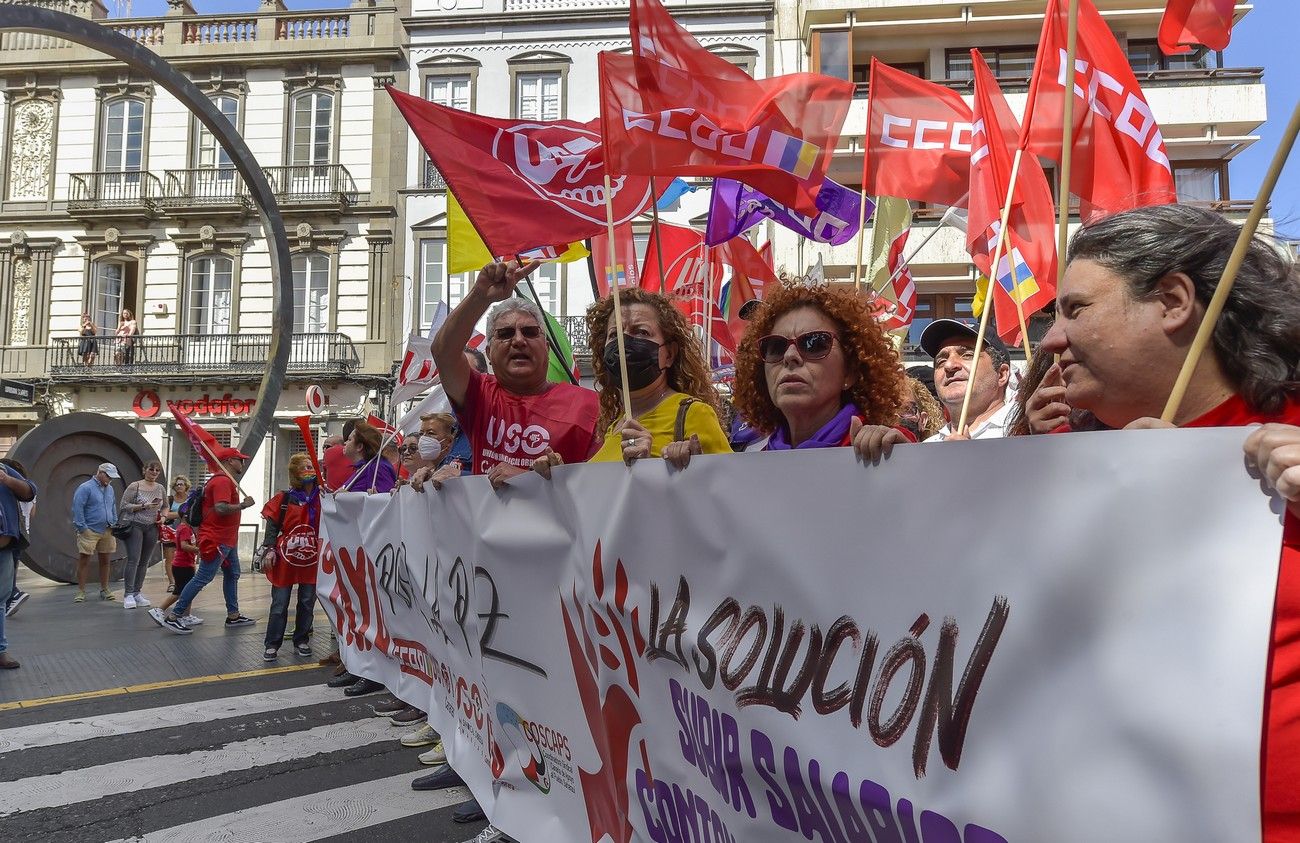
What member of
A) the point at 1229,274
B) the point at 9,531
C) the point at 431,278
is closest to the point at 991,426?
the point at 1229,274

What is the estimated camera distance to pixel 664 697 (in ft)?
7.84

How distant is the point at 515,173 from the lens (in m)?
4.40

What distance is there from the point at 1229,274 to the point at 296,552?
736 cm

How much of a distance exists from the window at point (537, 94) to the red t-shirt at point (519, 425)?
70.7 ft

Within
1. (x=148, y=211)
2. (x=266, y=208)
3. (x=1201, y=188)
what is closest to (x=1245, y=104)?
(x=1201, y=188)

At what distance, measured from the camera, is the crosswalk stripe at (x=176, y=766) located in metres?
4.38

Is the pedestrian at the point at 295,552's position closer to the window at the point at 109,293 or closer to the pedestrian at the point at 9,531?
the pedestrian at the point at 9,531

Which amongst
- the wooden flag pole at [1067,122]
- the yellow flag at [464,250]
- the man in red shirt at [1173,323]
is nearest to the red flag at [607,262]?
the yellow flag at [464,250]

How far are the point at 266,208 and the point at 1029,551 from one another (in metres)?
13.1

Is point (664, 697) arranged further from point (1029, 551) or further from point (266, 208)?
point (266, 208)

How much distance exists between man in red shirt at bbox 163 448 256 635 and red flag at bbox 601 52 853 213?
22.1 feet

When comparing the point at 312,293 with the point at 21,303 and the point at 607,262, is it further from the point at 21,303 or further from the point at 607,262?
the point at 607,262

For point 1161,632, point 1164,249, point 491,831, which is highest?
point 1164,249

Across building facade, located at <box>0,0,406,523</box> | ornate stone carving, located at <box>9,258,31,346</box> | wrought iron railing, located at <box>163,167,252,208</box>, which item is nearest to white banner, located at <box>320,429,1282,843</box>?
building facade, located at <box>0,0,406,523</box>
